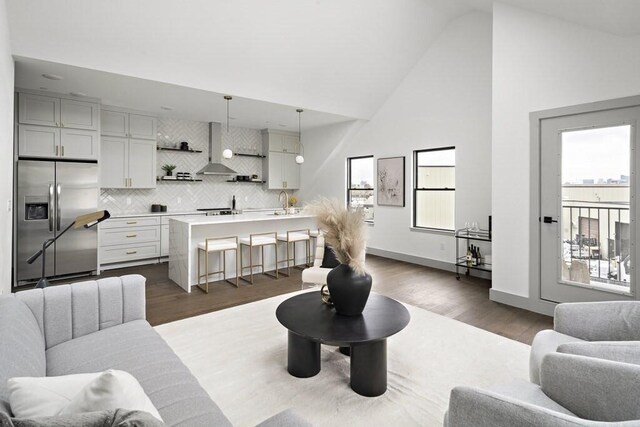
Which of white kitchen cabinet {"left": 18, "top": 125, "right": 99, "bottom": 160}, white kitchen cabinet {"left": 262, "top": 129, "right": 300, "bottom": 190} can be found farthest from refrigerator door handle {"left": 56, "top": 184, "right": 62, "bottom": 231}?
white kitchen cabinet {"left": 262, "top": 129, "right": 300, "bottom": 190}

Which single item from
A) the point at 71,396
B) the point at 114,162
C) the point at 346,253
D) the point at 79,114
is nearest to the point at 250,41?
the point at 79,114

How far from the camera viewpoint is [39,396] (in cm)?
103

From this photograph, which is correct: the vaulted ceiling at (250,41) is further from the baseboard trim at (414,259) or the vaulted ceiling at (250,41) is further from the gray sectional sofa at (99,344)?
the gray sectional sofa at (99,344)

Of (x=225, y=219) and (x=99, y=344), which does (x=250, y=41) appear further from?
(x=99, y=344)

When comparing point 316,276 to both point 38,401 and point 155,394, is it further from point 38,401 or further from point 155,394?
point 38,401

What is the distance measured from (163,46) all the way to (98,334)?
3.49m

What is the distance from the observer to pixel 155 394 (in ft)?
4.84

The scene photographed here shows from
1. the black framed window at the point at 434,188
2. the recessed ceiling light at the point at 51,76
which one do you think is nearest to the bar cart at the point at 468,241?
the black framed window at the point at 434,188

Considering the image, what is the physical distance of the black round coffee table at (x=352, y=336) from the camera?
83.3 inches

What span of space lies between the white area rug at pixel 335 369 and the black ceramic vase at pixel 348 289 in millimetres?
501

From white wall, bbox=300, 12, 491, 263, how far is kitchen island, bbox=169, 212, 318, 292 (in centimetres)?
213

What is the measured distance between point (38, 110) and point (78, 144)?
2.10ft

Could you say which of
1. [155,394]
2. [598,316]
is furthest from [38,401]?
[598,316]

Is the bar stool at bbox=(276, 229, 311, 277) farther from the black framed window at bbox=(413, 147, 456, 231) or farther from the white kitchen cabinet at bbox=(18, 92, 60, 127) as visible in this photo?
the white kitchen cabinet at bbox=(18, 92, 60, 127)
